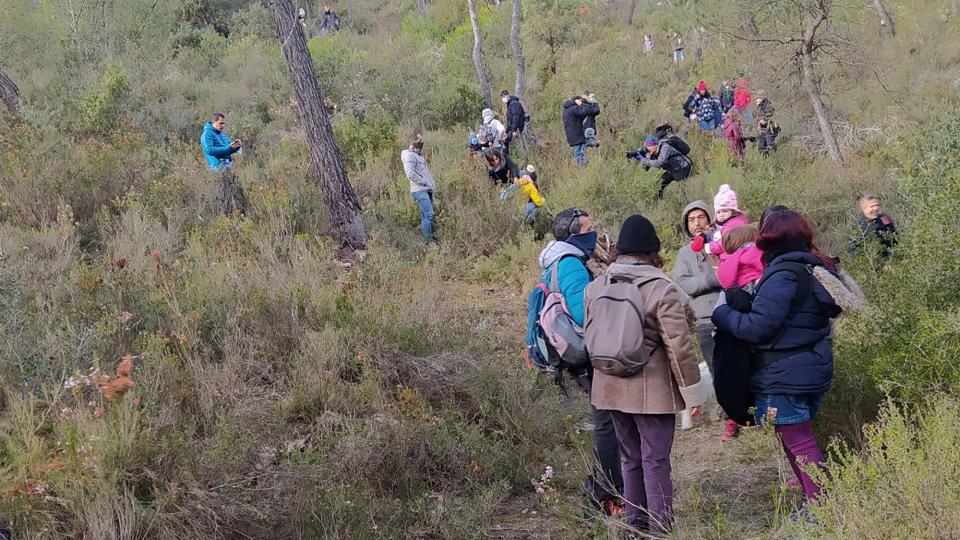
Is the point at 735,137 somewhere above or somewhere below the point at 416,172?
below

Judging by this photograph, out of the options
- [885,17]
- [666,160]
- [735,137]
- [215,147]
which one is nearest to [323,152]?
[215,147]

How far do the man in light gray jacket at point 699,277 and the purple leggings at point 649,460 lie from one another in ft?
6.69

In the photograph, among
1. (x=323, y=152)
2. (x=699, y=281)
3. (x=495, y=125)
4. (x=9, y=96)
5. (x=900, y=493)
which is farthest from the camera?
(x=495, y=125)

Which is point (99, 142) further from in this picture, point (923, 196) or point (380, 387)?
point (923, 196)

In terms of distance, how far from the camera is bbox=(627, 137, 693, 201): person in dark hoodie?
1146cm

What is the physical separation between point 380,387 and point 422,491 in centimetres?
113

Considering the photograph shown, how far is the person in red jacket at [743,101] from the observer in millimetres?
15914

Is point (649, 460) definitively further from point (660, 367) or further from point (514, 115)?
point (514, 115)

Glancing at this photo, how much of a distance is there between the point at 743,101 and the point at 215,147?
10.5m

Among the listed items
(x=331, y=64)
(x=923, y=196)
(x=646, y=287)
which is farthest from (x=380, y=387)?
(x=331, y=64)

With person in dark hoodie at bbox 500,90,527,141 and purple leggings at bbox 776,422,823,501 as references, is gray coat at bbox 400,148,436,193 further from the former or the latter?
Result: purple leggings at bbox 776,422,823,501

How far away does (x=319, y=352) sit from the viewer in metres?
5.72

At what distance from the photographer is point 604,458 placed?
4.29m

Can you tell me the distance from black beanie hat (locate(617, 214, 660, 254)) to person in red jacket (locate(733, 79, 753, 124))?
13.1 m
